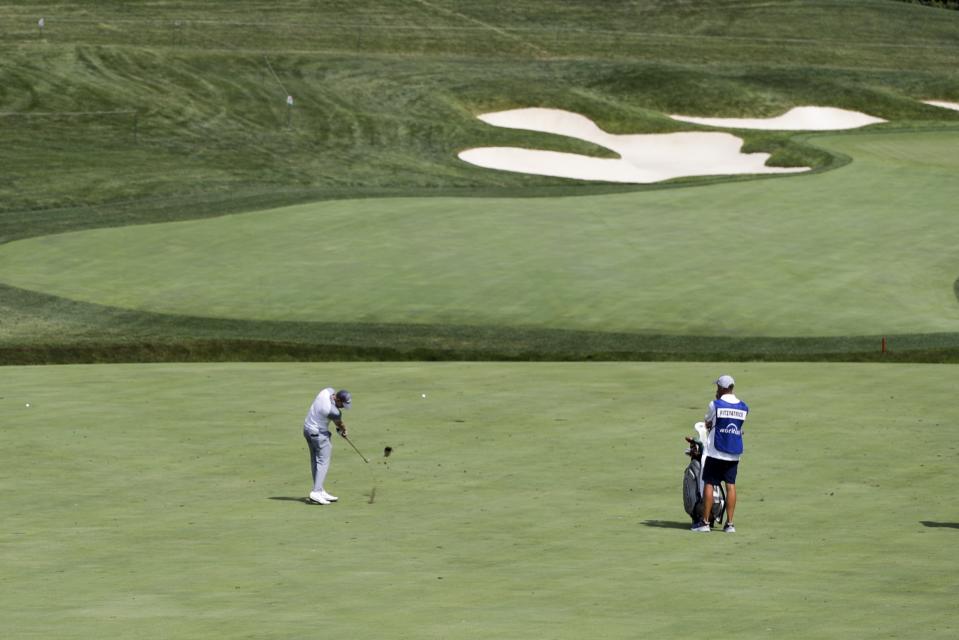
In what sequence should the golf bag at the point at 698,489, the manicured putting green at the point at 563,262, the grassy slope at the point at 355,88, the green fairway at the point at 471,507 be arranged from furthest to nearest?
1. the grassy slope at the point at 355,88
2. the manicured putting green at the point at 563,262
3. the golf bag at the point at 698,489
4. the green fairway at the point at 471,507

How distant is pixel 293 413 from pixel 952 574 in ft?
40.6

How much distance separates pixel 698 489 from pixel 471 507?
283 centimetres

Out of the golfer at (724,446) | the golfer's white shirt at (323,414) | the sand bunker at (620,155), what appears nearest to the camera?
the golfer at (724,446)

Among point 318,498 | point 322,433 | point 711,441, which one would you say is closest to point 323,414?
point 322,433

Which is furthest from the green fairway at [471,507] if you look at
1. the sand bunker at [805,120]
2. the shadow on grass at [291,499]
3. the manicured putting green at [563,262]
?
the sand bunker at [805,120]

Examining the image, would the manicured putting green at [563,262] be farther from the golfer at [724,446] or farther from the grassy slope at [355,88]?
the golfer at [724,446]

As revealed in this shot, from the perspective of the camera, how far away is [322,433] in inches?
800

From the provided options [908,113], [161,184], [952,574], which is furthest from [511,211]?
[908,113]

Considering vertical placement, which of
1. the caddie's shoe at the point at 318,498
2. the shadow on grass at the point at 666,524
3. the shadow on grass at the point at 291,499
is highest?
the shadow on grass at the point at 666,524

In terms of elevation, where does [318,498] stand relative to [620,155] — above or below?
below

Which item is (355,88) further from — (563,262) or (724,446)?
(724,446)

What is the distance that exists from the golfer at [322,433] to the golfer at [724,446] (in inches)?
183

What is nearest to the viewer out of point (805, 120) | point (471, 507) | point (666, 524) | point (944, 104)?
point (666, 524)

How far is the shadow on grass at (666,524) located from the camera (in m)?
18.9
